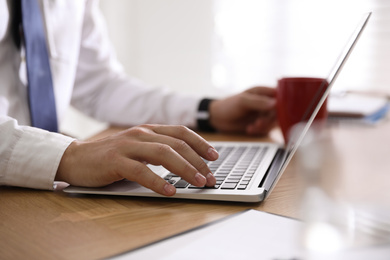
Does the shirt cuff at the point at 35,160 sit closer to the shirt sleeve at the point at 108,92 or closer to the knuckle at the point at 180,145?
the knuckle at the point at 180,145

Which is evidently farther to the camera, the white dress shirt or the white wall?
the white wall

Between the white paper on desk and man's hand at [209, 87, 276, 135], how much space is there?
1.86 ft

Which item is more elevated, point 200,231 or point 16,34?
point 16,34

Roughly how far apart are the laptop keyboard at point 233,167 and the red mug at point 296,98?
0.11 meters

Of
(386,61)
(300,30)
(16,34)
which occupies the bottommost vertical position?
(386,61)

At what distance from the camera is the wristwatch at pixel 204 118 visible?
1.14 m

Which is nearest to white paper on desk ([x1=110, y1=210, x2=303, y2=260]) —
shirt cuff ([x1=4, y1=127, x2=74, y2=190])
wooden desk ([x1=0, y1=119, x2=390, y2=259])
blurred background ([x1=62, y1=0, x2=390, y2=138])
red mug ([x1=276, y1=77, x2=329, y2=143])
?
wooden desk ([x1=0, y1=119, x2=390, y2=259])

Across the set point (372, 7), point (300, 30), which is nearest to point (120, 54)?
point (300, 30)

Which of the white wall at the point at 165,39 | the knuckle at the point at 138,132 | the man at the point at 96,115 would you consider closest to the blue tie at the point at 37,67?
the man at the point at 96,115

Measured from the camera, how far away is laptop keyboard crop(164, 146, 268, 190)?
0.63 meters

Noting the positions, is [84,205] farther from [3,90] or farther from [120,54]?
[120,54]

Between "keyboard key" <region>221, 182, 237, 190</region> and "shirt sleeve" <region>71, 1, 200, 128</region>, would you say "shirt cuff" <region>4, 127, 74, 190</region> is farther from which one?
"shirt sleeve" <region>71, 1, 200, 128</region>

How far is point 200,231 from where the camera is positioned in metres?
0.49

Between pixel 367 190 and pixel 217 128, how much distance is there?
0.57 meters
